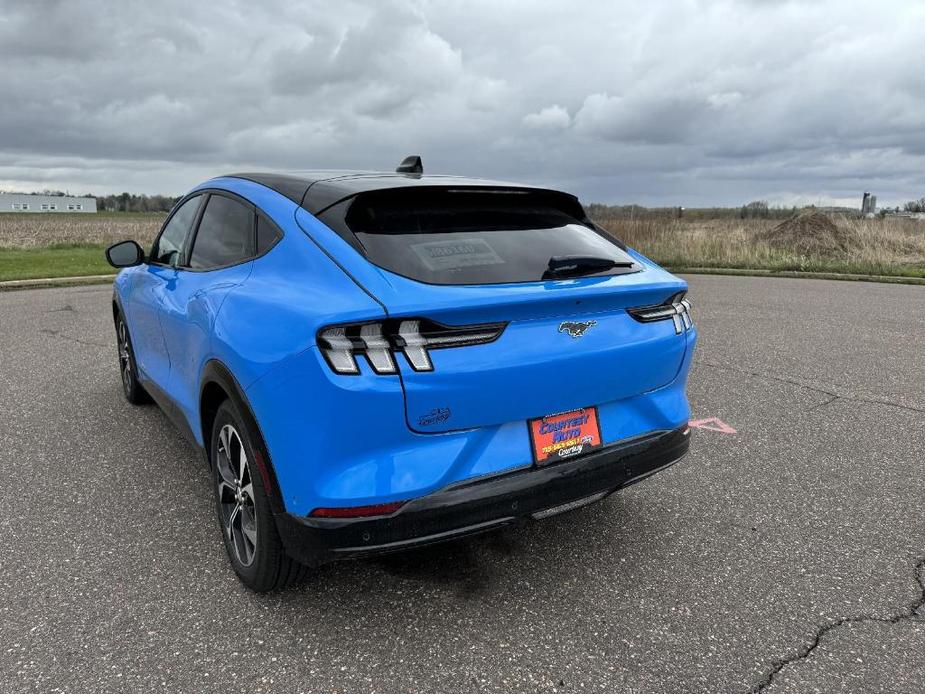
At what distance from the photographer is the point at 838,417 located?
4633 mm

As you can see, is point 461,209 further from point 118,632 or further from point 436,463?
point 118,632

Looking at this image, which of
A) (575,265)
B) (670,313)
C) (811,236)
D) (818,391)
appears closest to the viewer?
(575,265)

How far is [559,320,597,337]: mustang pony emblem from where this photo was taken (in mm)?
2299

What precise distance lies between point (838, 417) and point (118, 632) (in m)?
4.47

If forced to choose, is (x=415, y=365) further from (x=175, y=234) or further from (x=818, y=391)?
(x=818, y=391)

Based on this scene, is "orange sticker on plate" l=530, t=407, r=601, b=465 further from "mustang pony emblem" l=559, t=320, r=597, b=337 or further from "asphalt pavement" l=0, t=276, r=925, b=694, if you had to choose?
"asphalt pavement" l=0, t=276, r=925, b=694

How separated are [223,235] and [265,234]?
0.49 metres

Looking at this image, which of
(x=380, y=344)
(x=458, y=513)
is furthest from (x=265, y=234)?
(x=458, y=513)

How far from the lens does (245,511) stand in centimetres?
262

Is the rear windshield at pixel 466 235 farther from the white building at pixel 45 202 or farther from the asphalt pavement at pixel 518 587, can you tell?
the white building at pixel 45 202

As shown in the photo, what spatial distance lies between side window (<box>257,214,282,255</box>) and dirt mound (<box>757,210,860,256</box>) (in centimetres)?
1869

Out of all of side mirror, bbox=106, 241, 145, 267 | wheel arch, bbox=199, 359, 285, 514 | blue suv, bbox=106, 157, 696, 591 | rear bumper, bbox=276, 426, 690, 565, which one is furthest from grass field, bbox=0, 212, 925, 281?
rear bumper, bbox=276, 426, 690, 565

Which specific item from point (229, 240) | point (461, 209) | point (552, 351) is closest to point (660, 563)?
point (552, 351)

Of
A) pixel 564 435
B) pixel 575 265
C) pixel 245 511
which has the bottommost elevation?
pixel 245 511
